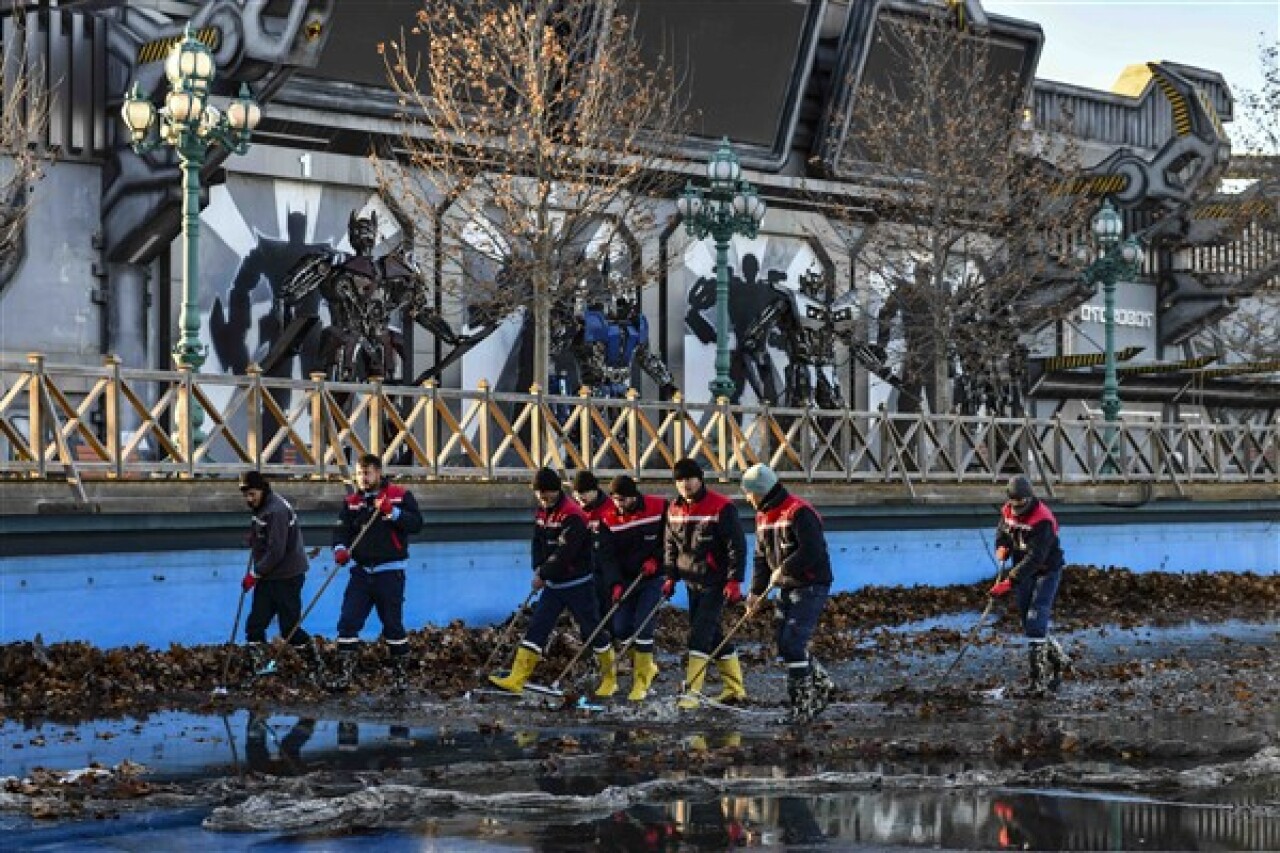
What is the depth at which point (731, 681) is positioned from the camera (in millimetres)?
18172

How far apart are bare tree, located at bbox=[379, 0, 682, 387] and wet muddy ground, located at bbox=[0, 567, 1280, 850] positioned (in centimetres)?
1184

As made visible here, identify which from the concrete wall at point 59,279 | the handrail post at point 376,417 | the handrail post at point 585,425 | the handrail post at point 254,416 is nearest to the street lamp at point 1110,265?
the handrail post at point 585,425

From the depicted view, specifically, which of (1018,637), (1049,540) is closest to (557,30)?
(1018,637)

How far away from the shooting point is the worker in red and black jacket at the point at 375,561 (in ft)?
62.3

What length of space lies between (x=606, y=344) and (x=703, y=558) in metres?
20.4

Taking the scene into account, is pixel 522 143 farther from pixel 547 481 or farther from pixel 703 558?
pixel 703 558

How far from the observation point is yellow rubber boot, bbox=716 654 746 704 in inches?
714

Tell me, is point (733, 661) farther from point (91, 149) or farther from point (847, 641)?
point (91, 149)

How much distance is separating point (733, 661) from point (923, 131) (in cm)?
2800

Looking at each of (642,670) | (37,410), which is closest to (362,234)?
(37,410)

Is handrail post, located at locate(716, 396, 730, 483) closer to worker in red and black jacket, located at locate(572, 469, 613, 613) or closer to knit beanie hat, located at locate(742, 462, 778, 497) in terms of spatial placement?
worker in red and black jacket, located at locate(572, 469, 613, 613)

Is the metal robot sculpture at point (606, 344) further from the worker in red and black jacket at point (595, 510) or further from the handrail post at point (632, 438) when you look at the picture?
the worker in red and black jacket at point (595, 510)

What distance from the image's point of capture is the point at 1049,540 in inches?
784

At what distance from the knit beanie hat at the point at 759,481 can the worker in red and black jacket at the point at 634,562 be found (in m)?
1.41
